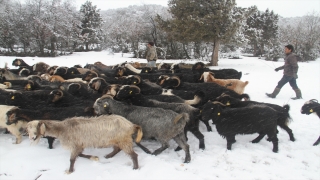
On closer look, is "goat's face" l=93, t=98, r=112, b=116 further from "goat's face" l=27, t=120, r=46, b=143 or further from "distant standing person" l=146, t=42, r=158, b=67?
"distant standing person" l=146, t=42, r=158, b=67

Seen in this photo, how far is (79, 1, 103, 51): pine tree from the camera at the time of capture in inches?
1634

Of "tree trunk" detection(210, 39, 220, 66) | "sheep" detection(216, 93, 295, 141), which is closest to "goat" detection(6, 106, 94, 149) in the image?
"sheep" detection(216, 93, 295, 141)

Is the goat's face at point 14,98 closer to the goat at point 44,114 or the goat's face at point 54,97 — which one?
the goat's face at point 54,97

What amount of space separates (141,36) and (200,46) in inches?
328

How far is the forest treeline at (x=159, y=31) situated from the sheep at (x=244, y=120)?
14.0m

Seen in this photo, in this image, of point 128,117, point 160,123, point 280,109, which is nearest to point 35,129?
point 128,117

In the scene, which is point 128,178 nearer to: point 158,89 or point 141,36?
point 158,89

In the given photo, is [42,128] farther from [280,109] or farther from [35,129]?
[280,109]

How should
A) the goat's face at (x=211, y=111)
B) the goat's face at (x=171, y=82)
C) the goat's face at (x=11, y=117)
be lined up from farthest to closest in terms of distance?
the goat's face at (x=171, y=82)
the goat's face at (x=211, y=111)
the goat's face at (x=11, y=117)

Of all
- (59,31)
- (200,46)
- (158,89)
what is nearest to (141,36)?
(200,46)

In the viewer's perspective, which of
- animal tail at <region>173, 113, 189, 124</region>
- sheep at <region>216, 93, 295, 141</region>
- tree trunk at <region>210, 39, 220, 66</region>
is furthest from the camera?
tree trunk at <region>210, 39, 220, 66</region>

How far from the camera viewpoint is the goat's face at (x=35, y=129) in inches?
156

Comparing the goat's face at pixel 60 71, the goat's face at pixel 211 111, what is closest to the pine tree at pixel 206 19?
the goat's face at pixel 60 71

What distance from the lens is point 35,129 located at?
3.97 metres
